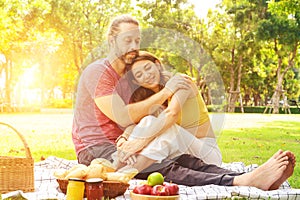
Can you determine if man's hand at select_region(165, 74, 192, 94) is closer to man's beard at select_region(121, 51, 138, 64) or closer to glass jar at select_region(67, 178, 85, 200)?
man's beard at select_region(121, 51, 138, 64)

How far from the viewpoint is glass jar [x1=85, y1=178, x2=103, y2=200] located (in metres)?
A: 3.50

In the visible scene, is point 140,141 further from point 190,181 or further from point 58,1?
point 58,1

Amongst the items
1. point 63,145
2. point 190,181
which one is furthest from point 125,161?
point 63,145

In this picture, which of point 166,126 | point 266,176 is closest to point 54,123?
point 166,126

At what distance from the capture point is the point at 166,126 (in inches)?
170

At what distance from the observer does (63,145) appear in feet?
30.5

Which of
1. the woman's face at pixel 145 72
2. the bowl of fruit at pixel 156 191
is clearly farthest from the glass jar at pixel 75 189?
the woman's face at pixel 145 72

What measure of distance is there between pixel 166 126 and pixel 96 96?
0.67 metres

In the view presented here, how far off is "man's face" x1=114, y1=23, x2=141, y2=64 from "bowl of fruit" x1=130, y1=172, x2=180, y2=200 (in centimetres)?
140

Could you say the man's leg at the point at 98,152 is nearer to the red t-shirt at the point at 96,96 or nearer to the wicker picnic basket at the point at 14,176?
the red t-shirt at the point at 96,96

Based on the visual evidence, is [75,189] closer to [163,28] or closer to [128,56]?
[128,56]

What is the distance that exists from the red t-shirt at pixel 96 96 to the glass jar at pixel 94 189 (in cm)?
100

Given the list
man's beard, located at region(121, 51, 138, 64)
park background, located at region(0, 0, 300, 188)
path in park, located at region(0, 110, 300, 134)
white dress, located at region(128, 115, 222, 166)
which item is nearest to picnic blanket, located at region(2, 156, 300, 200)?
white dress, located at region(128, 115, 222, 166)

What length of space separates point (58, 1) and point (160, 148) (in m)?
25.8
